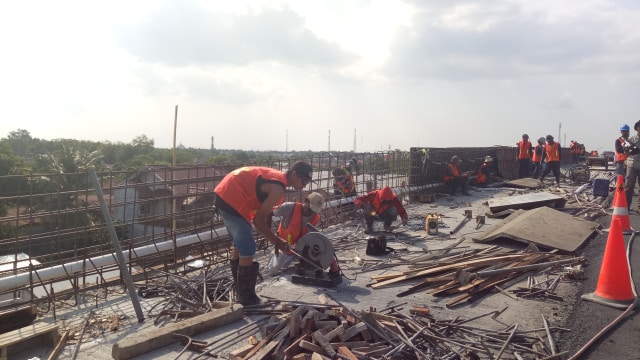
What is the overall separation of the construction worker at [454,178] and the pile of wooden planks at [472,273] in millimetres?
9636

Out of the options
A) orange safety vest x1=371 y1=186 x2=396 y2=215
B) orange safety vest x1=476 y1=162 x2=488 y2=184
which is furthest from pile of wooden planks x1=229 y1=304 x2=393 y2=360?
orange safety vest x1=476 y1=162 x2=488 y2=184

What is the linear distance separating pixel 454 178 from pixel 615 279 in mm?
11806

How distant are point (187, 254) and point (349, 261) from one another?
2.84 meters

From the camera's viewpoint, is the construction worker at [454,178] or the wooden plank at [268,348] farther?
the construction worker at [454,178]

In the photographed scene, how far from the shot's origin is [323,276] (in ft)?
20.7

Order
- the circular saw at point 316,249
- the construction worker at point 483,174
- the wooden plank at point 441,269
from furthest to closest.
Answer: the construction worker at point 483,174, the wooden plank at point 441,269, the circular saw at point 316,249

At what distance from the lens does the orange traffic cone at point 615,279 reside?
5176 millimetres

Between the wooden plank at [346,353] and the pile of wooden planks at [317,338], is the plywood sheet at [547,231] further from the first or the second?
the wooden plank at [346,353]

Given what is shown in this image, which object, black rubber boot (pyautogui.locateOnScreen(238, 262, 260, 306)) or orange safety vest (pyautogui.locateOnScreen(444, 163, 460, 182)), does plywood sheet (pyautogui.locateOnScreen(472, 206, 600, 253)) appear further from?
orange safety vest (pyautogui.locateOnScreen(444, 163, 460, 182))

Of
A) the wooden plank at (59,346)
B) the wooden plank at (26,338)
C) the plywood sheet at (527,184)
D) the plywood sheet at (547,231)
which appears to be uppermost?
the plywood sheet at (527,184)

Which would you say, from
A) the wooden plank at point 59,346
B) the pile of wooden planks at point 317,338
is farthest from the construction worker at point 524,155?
the wooden plank at point 59,346

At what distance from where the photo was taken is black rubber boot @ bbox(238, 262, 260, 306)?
211 inches

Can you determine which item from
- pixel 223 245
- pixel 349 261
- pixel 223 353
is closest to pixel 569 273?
pixel 349 261

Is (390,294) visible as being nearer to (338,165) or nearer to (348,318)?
(348,318)
